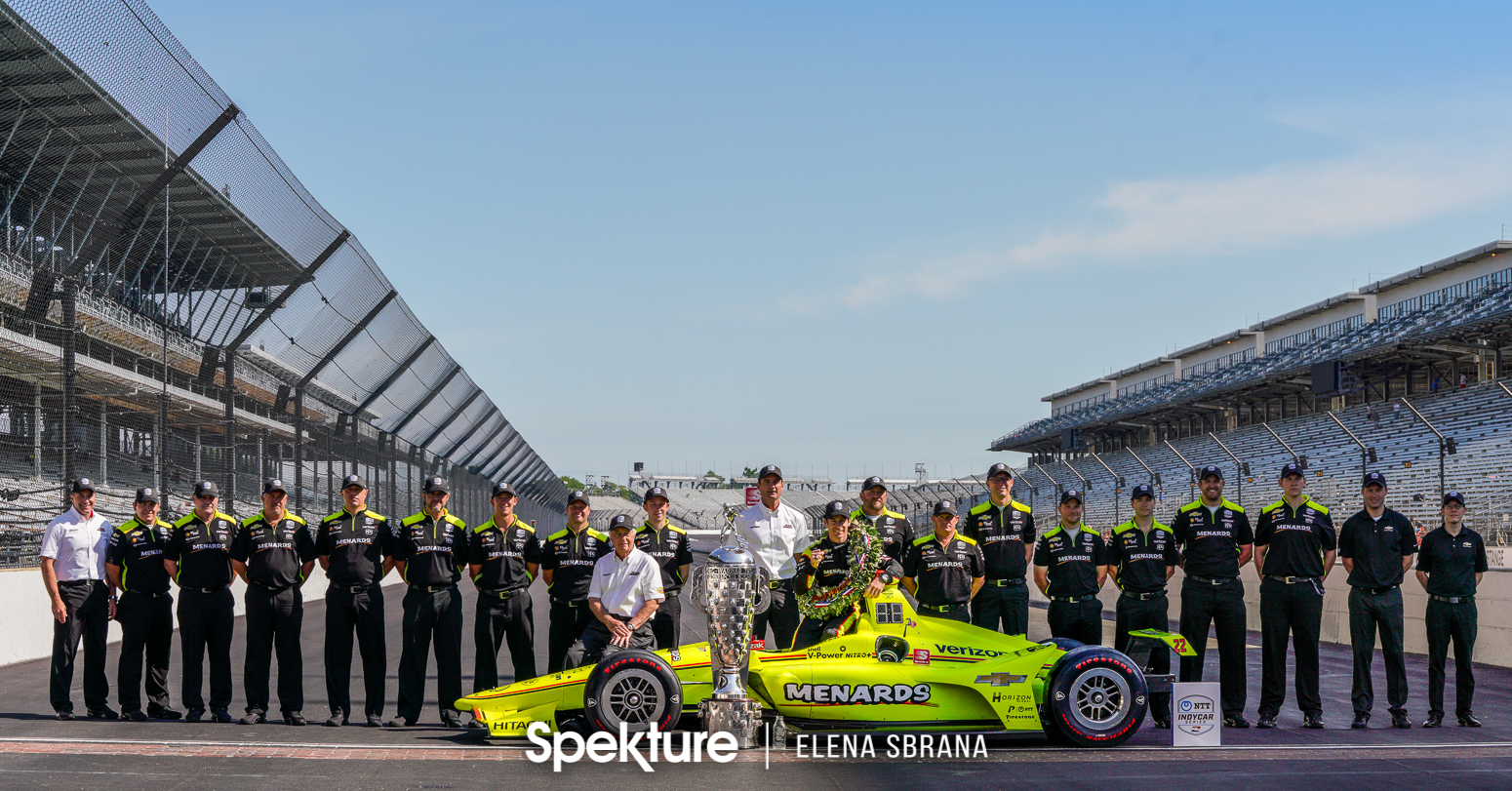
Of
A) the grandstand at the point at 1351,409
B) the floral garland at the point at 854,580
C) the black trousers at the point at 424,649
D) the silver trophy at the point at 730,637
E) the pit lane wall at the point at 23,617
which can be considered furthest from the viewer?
the grandstand at the point at 1351,409

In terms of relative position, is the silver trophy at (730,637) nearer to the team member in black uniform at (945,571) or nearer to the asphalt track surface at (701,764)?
the asphalt track surface at (701,764)

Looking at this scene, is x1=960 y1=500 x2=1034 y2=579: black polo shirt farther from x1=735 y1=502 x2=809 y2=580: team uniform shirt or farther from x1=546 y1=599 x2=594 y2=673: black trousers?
x1=546 y1=599 x2=594 y2=673: black trousers

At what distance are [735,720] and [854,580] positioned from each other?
1258 mm

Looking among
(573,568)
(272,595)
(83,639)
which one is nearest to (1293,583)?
(573,568)

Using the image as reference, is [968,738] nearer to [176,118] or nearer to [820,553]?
[820,553]

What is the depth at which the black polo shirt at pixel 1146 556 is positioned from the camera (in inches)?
360

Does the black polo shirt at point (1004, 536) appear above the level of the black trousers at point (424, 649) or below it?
above

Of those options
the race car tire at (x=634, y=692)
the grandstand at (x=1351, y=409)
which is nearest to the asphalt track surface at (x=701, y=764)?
the race car tire at (x=634, y=692)

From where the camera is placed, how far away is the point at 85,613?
9.09 m

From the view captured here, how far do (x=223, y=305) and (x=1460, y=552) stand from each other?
38.6 ft

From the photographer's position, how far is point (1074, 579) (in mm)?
9266

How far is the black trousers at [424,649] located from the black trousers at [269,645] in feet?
2.25

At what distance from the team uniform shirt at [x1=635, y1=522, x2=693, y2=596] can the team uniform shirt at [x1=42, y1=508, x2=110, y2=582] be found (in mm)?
3703

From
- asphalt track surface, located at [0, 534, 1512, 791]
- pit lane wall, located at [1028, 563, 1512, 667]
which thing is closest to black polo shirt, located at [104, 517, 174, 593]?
asphalt track surface, located at [0, 534, 1512, 791]
